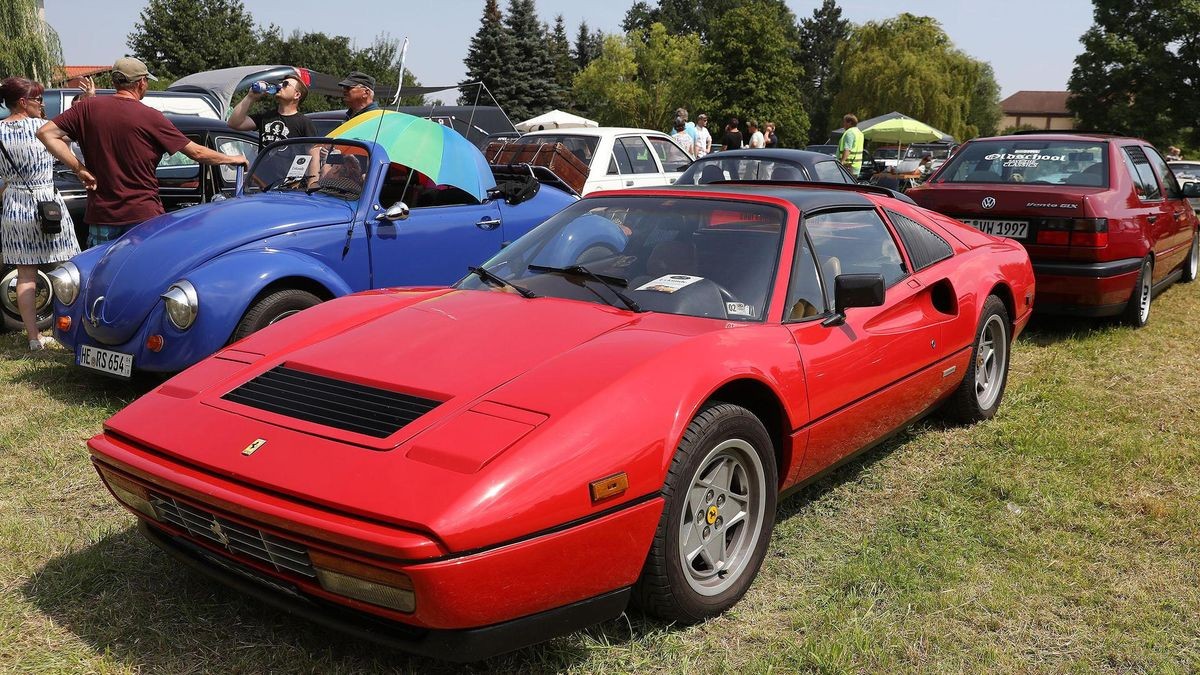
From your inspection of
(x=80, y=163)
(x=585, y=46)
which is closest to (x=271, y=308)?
(x=80, y=163)

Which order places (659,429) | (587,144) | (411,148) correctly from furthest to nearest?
(587,144)
(411,148)
(659,429)

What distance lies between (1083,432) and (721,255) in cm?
242

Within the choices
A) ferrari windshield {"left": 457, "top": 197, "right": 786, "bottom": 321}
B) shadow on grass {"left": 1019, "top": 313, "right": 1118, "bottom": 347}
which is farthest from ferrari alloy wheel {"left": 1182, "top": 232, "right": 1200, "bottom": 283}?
ferrari windshield {"left": 457, "top": 197, "right": 786, "bottom": 321}

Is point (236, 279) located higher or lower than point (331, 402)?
higher

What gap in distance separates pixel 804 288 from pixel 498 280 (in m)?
1.15

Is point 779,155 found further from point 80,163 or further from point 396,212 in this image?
point 80,163

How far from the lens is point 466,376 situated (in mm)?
2523

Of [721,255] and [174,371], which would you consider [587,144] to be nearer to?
[174,371]

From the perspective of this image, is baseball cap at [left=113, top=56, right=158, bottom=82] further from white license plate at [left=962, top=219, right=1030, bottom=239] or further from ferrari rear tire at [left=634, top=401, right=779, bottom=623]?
white license plate at [left=962, top=219, right=1030, bottom=239]

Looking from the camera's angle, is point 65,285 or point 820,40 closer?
point 65,285

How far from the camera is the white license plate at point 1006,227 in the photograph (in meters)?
6.27

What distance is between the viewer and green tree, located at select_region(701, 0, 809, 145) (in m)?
52.4

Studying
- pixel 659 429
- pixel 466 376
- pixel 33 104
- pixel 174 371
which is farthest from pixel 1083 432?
pixel 33 104

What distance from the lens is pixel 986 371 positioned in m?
4.65
